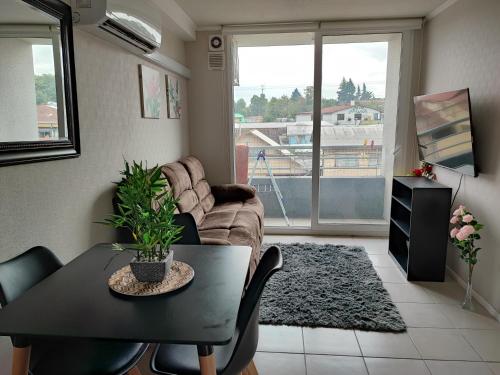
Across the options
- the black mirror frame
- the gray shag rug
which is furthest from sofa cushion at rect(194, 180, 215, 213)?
the black mirror frame

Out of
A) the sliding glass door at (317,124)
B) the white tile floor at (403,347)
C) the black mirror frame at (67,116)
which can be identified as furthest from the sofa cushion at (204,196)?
the black mirror frame at (67,116)

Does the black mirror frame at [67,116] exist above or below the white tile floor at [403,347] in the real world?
above

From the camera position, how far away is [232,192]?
420 centimetres

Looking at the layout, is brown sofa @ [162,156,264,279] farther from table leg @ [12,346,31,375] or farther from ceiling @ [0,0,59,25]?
ceiling @ [0,0,59,25]

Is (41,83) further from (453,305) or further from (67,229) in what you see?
(453,305)

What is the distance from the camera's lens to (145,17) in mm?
2486

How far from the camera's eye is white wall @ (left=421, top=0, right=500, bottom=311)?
8.32ft

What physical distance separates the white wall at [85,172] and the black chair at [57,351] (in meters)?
0.16

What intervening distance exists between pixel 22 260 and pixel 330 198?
11.7ft

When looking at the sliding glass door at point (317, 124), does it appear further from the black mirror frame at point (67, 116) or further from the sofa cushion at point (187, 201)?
the black mirror frame at point (67, 116)

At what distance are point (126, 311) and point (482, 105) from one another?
282 centimetres

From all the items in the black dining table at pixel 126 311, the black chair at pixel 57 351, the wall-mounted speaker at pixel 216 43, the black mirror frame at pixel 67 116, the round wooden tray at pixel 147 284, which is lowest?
the black chair at pixel 57 351

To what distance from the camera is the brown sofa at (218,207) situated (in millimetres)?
2943

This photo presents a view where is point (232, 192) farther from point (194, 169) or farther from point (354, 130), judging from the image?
point (354, 130)
